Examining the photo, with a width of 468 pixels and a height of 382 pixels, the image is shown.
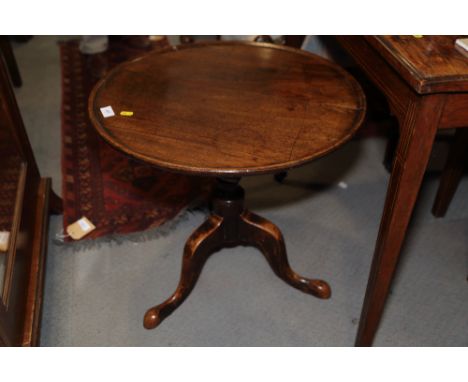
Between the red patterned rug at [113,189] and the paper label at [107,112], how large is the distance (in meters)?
0.60

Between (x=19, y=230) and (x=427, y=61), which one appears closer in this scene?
(x=427, y=61)

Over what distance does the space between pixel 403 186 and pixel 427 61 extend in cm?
22

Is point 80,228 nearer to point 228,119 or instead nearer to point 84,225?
point 84,225

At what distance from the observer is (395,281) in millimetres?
1459

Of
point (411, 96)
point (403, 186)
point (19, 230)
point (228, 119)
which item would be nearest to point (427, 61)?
point (411, 96)

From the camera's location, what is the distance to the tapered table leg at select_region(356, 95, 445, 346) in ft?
2.70

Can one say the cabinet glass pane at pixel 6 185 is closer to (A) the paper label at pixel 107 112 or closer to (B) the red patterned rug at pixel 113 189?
(B) the red patterned rug at pixel 113 189

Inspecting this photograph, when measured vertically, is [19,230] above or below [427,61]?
below

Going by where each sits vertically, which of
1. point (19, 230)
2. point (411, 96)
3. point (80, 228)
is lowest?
point (80, 228)

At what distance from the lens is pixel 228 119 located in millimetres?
1017

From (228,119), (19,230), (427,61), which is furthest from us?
(19,230)

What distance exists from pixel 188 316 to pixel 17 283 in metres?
0.45

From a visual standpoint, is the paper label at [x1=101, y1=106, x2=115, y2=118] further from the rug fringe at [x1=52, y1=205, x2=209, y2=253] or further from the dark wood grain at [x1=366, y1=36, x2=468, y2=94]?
the rug fringe at [x1=52, y1=205, x2=209, y2=253]

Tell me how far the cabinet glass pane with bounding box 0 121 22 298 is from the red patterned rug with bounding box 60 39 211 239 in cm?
31
